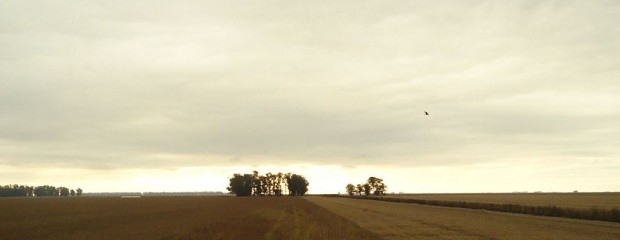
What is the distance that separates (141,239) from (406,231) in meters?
16.0

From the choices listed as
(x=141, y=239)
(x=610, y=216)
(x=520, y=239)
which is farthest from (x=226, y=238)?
(x=610, y=216)

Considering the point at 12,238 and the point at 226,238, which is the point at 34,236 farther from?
the point at 226,238

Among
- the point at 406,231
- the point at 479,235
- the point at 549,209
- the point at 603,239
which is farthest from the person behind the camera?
the point at 549,209

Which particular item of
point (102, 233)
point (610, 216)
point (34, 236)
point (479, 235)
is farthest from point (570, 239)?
point (34, 236)

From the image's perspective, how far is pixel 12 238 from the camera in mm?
25750

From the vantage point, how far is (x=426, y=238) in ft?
95.4

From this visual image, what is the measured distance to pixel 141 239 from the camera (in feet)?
87.5

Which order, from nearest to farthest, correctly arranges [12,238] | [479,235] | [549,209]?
1. [12,238]
2. [479,235]
3. [549,209]

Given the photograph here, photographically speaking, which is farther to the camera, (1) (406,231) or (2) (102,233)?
(1) (406,231)

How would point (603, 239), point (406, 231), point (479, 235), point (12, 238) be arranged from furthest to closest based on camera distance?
1. point (406, 231)
2. point (479, 235)
3. point (603, 239)
4. point (12, 238)

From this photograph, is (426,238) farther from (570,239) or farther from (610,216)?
(610,216)

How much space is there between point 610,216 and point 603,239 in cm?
2053

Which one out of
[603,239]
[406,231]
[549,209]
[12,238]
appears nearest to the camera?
[12,238]

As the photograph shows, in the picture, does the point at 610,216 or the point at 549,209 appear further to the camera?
the point at 549,209
